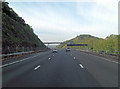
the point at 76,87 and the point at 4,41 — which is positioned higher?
the point at 4,41

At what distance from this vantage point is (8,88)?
19.5 feet

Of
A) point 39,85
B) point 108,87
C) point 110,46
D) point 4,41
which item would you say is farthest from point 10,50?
point 110,46

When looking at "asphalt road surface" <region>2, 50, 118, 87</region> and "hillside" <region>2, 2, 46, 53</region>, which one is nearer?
"asphalt road surface" <region>2, 50, 118, 87</region>

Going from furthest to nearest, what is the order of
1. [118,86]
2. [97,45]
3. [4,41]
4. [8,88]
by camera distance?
[97,45], [4,41], [118,86], [8,88]

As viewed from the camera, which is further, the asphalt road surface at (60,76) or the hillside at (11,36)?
the hillside at (11,36)

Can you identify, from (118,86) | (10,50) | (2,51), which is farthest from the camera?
(10,50)

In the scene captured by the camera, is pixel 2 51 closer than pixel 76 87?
No

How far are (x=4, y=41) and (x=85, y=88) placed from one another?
2442 cm

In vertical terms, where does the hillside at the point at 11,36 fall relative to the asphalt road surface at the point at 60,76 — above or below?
above

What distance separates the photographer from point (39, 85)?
6422 millimetres

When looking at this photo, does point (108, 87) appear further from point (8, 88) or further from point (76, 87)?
point (8, 88)

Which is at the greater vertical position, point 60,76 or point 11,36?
point 11,36

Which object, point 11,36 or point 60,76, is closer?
point 60,76

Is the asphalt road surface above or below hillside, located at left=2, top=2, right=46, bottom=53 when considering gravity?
below
